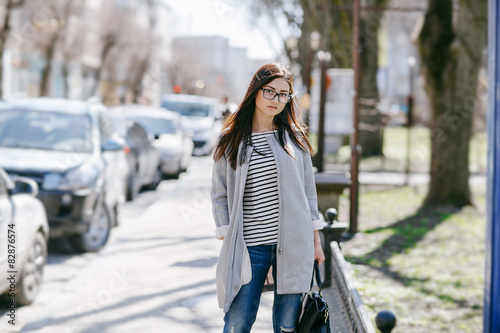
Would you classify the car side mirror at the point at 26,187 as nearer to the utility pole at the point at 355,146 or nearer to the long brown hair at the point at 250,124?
the long brown hair at the point at 250,124

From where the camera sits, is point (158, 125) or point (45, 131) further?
point (158, 125)

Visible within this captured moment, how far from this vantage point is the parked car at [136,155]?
13156mm

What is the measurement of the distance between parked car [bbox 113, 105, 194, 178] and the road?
5.62 meters

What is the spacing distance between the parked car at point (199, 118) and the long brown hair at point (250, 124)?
69.0ft

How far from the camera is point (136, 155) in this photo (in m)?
13.3

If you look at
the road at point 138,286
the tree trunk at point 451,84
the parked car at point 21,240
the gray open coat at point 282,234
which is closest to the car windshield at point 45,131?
the road at point 138,286

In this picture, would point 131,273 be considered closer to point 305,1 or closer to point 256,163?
point 256,163

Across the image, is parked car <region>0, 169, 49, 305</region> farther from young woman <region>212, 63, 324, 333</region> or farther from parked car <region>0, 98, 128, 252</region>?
young woman <region>212, 63, 324, 333</region>

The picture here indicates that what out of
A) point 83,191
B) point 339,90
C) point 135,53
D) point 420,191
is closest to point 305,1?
point 339,90

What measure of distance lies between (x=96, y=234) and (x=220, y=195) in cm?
553

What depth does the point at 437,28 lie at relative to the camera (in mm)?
12422

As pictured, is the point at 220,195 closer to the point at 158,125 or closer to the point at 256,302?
the point at 256,302

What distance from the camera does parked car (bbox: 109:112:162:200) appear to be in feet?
43.2

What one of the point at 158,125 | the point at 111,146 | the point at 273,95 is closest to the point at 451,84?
the point at 111,146
